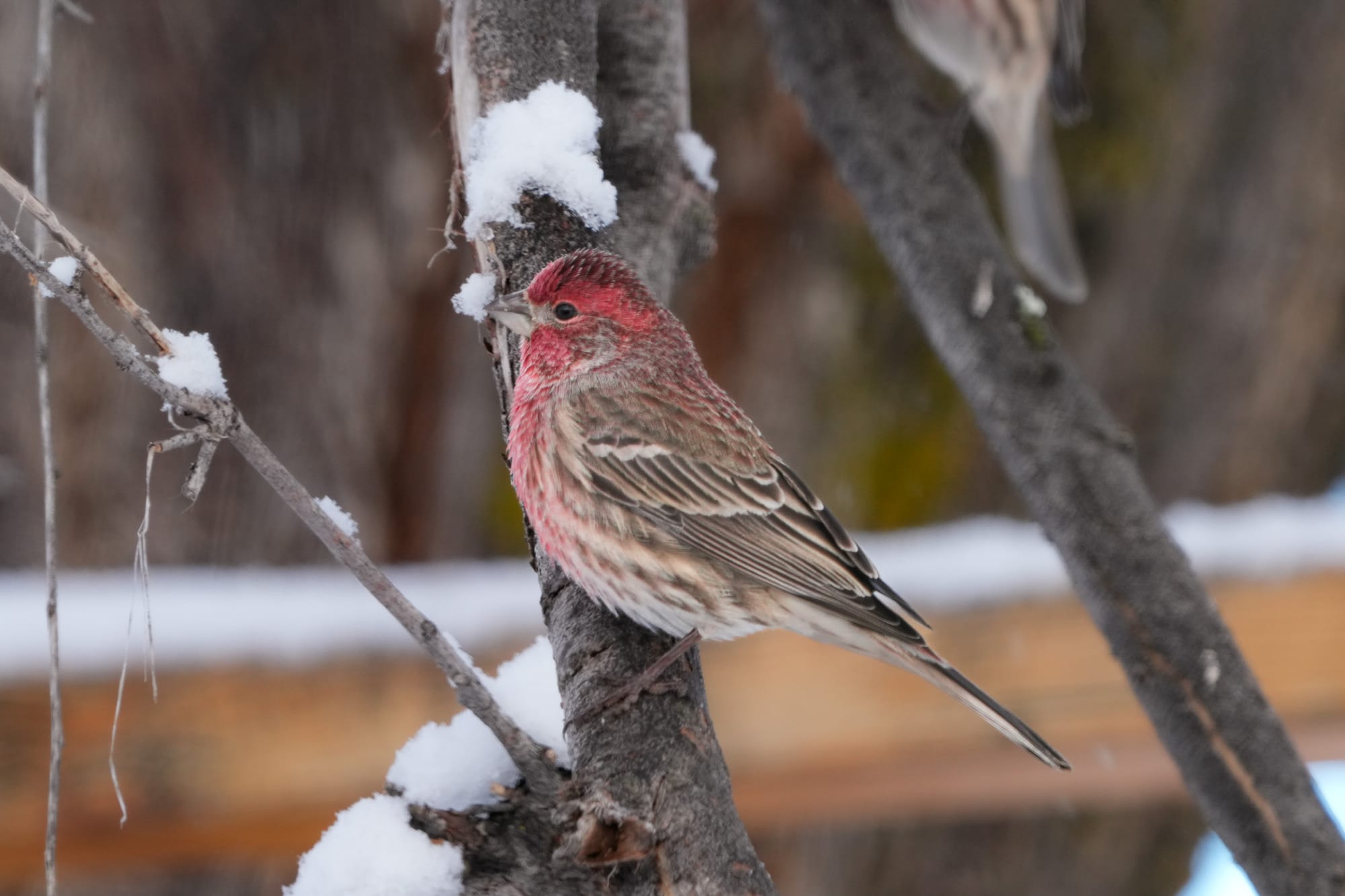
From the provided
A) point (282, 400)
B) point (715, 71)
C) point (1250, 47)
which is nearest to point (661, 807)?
point (282, 400)

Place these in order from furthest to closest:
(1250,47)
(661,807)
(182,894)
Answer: (1250,47), (182,894), (661,807)

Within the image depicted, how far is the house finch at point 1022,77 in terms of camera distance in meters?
3.48

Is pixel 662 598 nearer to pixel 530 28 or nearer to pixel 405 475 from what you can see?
pixel 530 28

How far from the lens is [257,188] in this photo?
3.64 m

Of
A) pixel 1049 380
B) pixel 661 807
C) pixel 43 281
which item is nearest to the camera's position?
pixel 43 281

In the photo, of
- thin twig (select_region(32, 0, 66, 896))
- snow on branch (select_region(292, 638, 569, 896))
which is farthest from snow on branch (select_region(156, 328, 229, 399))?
snow on branch (select_region(292, 638, 569, 896))

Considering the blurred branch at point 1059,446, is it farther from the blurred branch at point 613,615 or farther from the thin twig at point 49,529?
the thin twig at point 49,529

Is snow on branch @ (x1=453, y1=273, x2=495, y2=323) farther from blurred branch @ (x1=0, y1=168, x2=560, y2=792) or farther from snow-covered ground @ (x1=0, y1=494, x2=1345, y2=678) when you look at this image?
snow-covered ground @ (x1=0, y1=494, x2=1345, y2=678)

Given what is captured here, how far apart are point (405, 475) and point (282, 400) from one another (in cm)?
45

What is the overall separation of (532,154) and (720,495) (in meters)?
0.72

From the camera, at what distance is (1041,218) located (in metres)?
3.66

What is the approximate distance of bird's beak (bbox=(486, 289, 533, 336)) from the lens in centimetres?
205

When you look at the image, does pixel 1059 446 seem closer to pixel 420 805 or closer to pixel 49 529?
pixel 420 805

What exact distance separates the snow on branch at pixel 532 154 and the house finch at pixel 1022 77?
170cm
